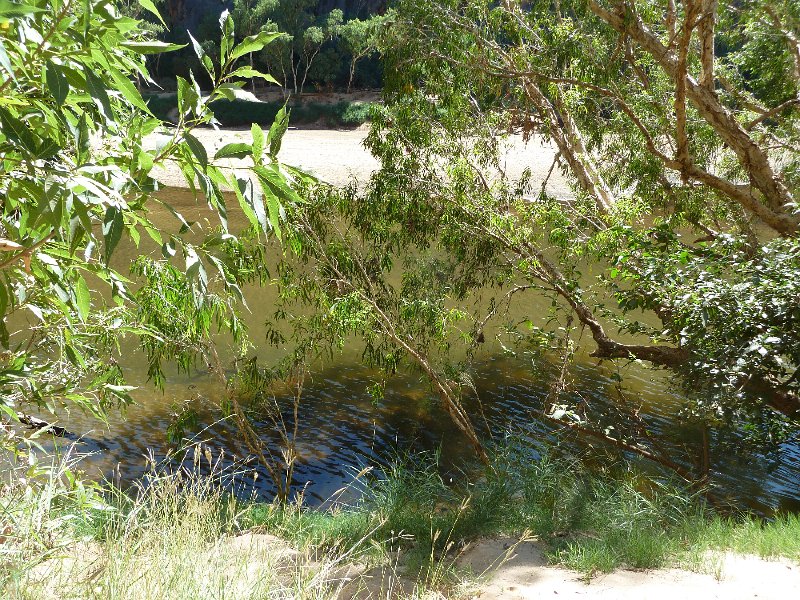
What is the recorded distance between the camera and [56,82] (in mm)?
1514

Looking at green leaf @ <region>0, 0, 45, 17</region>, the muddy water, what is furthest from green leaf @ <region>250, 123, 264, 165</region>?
the muddy water

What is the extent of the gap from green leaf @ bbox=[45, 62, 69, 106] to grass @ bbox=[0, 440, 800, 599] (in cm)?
118

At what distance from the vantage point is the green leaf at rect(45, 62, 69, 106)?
59.1 inches

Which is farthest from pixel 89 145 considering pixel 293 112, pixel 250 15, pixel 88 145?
pixel 250 15

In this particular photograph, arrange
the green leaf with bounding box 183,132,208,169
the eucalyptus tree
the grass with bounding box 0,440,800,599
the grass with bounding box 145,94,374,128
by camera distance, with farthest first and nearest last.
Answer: the grass with bounding box 145,94,374,128 < the eucalyptus tree < the grass with bounding box 0,440,800,599 < the green leaf with bounding box 183,132,208,169

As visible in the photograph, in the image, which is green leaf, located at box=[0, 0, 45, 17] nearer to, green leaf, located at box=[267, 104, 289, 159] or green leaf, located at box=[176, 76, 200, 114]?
green leaf, located at box=[176, 76, 200, 114]

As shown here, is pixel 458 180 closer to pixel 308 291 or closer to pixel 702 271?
pixel 308 291

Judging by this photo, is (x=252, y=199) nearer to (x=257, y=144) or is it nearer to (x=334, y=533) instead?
(x=257, y=144)

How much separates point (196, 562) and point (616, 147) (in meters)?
8.38

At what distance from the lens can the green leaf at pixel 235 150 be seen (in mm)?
1797

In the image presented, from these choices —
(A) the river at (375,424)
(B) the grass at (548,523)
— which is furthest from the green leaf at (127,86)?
(A) the river at (375,424)

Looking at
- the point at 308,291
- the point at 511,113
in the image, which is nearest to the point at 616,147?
the point at 511,113

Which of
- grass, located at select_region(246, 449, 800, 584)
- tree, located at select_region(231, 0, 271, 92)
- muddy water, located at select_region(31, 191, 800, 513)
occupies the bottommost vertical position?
muddy water, located at select_region(31, 191, 800, 513)

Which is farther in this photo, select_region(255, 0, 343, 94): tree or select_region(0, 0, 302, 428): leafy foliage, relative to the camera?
select_region(255, 0, 343, 94): tree
